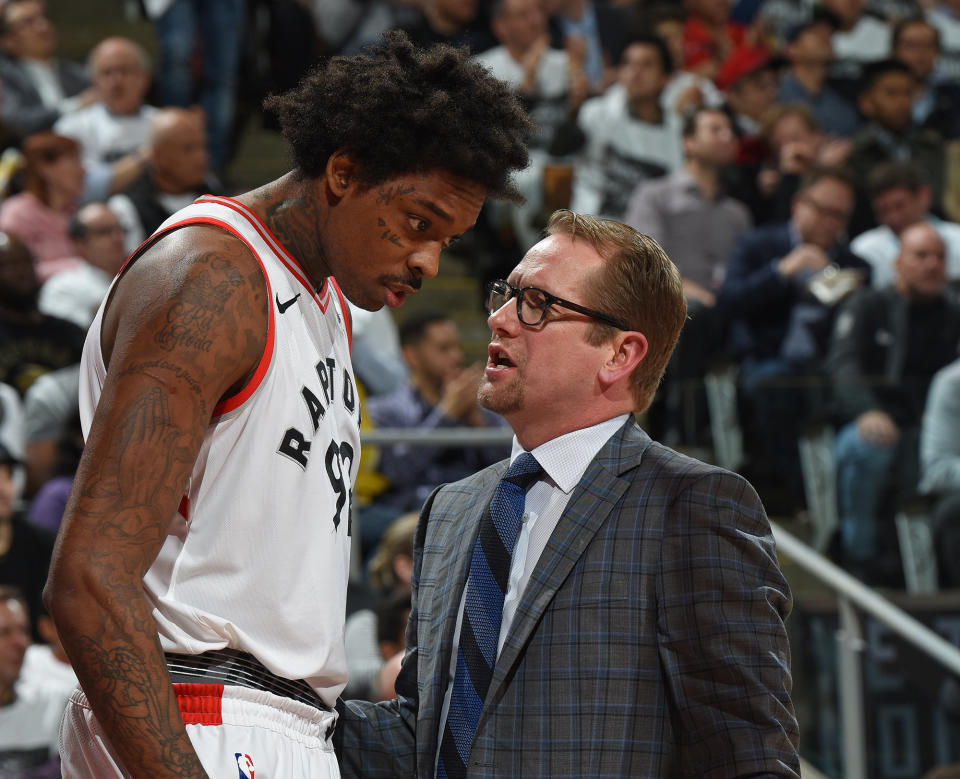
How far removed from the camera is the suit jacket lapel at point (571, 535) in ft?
7.45

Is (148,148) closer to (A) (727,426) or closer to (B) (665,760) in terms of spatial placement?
(A) (727,426)

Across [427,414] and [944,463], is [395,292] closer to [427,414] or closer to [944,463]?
[427,414]

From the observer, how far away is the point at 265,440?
198 centimetres

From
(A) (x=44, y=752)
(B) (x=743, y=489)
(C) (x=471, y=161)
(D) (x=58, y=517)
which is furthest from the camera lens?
(D) (x=58, y=517)

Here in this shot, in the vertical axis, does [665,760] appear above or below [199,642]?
below

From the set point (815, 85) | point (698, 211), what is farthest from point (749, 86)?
point (698, 211)

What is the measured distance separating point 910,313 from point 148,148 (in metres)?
4.04

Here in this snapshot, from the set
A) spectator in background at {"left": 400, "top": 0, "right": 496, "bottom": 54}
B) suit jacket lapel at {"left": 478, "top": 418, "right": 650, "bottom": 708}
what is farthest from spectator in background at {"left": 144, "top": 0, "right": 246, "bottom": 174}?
suit jacket lapel at {"left": 478, "top": 418, "right": 650, "bottom": 708}

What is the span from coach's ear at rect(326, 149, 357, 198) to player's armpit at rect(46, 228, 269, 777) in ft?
1.04

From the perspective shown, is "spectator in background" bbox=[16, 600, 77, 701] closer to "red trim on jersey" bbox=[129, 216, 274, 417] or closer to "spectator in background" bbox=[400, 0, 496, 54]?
"red trim on jersey" bbox=[129, 216, 274, 417]

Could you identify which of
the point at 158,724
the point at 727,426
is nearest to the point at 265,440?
the point at 158,724

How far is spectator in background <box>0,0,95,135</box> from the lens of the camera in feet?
25.3

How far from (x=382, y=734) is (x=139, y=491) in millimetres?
876

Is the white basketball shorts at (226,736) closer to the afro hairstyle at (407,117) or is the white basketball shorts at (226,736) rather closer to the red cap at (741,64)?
the afro hairstyle at (407,117)
